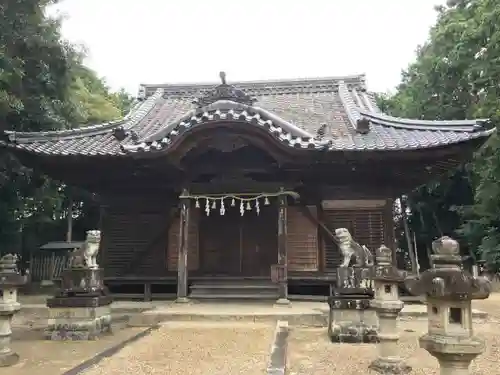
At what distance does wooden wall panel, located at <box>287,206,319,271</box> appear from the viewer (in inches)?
471

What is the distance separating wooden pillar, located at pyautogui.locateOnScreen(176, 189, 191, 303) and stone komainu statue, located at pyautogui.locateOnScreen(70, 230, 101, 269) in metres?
2.66

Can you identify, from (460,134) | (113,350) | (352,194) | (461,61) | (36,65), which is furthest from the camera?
(461,61)

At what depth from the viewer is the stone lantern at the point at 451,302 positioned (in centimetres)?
371

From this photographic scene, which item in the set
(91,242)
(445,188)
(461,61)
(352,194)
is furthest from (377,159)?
(445,188)

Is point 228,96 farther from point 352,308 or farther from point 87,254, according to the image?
point 352,308

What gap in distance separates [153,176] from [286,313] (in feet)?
16.4

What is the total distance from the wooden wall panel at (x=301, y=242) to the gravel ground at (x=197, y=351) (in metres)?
3.08

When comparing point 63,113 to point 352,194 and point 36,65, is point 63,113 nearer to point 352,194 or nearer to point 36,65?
point 36,65

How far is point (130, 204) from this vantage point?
12.9 meters

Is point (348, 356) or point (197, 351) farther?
point (197, 351)

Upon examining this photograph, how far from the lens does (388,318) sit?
239 inches

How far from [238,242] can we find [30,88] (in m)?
7.78

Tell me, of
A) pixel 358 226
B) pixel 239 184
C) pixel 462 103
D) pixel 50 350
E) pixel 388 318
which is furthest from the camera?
pixel 462 103

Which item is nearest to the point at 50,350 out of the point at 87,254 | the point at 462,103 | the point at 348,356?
the point at 87,254
